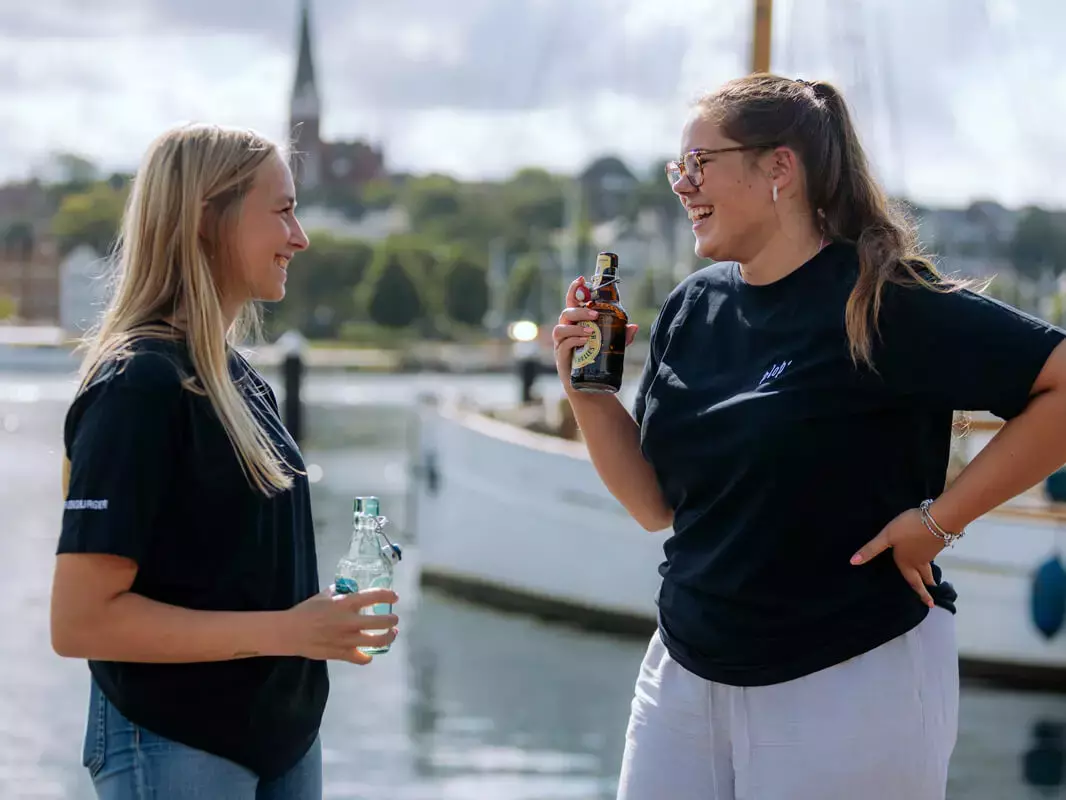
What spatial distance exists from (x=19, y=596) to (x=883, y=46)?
10743mm

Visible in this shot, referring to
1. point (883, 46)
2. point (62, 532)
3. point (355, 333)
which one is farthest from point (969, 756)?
point (355, 333)

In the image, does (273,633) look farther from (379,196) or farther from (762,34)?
(379,196)

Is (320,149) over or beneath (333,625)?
over

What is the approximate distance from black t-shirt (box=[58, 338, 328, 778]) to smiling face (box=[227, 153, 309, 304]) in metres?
0.13

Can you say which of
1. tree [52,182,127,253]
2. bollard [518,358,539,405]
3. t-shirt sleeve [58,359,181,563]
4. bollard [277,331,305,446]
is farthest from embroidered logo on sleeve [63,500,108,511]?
tree [52,182,127,253]

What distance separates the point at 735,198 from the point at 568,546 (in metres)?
9.00

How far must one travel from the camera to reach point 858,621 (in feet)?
6.55

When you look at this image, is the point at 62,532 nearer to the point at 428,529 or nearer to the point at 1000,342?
the point at 1000,342

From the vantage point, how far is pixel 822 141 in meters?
2.13

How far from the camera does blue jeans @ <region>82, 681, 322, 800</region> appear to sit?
1835 mm

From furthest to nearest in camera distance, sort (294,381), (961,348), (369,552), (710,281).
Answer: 1. (294,381)
2. (710,281)
3. (369,552)
4. (961,348)

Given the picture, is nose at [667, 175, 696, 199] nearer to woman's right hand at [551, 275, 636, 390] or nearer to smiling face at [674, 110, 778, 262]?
smiling face at [674, 110, 778, 262]

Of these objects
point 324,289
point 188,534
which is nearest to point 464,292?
point 324,289

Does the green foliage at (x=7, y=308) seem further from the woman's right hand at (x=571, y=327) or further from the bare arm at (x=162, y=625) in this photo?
the bare arm at (x=162, y=625)
